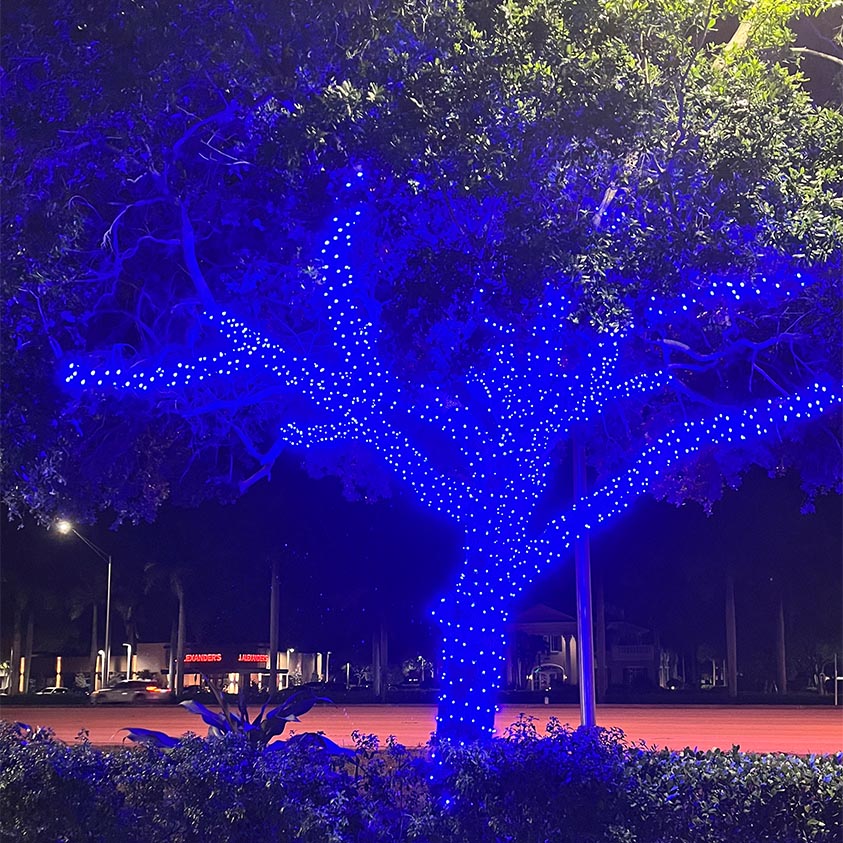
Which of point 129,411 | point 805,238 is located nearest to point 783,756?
point 805,238

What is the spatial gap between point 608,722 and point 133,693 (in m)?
24.8

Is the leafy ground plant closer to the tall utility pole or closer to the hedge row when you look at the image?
the hedge row

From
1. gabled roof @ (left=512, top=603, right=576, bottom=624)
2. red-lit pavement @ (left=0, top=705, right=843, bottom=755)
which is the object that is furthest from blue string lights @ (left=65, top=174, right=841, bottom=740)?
gabled roof @ (left=512, top=603, right=576, bottom=624)

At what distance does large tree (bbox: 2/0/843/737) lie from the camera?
12016mm

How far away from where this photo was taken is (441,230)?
44.9 ft

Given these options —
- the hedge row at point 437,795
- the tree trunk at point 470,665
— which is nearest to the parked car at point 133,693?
the tree trunk at point 470,665

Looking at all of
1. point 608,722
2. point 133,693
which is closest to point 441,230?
point 608,722

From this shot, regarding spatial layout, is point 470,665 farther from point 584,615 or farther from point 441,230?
point 441,230

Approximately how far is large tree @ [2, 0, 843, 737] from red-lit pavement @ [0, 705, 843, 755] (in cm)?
1138

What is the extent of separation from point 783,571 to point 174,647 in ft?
101

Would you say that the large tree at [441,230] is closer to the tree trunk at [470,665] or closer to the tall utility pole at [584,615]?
the tree trunk at [470,665]

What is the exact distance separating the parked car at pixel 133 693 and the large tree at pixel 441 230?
3711 cm

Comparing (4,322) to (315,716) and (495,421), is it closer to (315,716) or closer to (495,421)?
(495,421)

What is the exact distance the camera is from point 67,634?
6925 cm
